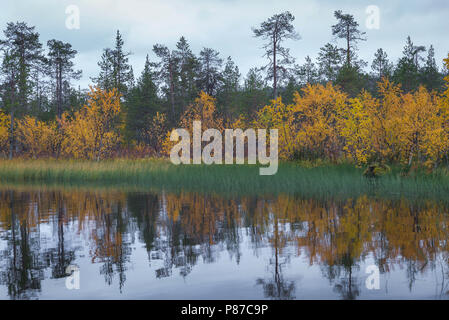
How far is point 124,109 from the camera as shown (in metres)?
57.8

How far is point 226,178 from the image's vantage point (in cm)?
2231

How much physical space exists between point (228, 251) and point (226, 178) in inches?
535

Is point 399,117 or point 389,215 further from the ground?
point 399,117

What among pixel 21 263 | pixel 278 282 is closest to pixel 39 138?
pixel 21 263

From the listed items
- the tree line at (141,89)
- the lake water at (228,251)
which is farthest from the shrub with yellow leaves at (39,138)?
the lake water at (228,251)

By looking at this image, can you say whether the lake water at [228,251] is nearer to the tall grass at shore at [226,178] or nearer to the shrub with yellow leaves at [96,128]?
the tall grass at shore at [226,178]

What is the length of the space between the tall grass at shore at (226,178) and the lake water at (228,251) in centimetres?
324

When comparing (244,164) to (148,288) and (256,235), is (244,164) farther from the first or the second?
(148,288)

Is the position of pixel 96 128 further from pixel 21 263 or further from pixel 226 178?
pixel 21 263

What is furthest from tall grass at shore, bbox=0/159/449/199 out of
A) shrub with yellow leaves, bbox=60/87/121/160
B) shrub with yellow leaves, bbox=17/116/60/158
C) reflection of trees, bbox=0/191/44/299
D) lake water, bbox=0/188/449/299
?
reflection of trees, bbox=0/191/44/299
